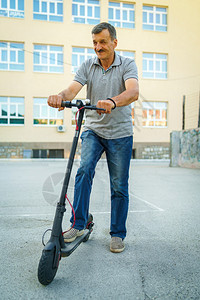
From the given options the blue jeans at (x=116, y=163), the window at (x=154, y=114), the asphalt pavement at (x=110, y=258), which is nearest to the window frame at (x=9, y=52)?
the window at (x=154, y=114)

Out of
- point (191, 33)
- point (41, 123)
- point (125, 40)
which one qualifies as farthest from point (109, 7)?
point (41, 123)

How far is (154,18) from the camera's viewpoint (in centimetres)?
2320

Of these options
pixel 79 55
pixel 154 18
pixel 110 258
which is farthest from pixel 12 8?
pixel 110 258

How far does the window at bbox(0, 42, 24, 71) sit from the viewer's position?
68.5 ft

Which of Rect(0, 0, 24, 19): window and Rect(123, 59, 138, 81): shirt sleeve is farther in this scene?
Rect(0, 0, 24, 19): window

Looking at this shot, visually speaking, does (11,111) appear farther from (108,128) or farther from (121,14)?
(108,128)

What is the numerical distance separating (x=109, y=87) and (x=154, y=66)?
21.5 metres

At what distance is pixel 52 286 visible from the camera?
2.00m

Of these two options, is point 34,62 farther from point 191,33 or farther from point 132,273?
point 132,273

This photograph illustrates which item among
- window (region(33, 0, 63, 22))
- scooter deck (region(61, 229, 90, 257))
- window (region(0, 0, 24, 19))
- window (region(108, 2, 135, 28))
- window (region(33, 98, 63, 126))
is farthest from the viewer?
window (region(108, 2, 135, 28))

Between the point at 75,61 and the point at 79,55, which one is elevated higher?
the point at 79,55

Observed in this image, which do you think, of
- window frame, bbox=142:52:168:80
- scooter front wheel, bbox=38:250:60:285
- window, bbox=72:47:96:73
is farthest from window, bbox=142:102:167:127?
scooter front wheel, bbox=38:250:60:285

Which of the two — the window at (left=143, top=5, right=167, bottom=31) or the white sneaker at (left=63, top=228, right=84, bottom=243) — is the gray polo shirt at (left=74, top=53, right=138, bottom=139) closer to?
the white sneaker at (left=63, top=228, right=84, bottom=243)

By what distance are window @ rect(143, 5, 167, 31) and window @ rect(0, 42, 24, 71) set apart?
9.75 m
